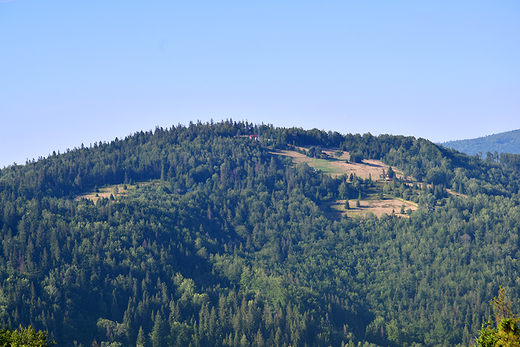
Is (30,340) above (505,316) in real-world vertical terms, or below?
below

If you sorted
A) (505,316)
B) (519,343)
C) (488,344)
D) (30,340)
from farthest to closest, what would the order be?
(30,340) < (488,344) < (505,316) < (519,343)

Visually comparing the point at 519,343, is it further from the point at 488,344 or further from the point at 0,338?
the point at 0,338

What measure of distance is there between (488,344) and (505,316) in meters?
5.89

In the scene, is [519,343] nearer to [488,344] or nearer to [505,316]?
[505,316]

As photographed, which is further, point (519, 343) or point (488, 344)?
point (488, 344)

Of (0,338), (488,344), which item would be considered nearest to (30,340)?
(0,338)

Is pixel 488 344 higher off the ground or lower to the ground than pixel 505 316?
lower

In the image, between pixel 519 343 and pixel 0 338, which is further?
pixel 0 338

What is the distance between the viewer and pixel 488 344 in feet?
217

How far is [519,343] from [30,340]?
2369 inches

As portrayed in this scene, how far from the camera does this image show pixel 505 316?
203ft

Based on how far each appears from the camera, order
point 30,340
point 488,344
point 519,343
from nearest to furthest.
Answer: point 519,343 < point 488,344 < point 30,340

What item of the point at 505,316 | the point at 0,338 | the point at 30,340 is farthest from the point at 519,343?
the point at 0,338

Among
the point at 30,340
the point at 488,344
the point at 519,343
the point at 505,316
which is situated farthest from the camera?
the point at 30,340
